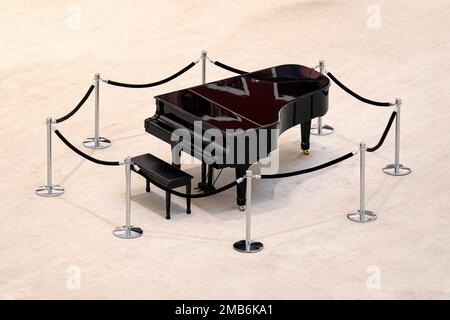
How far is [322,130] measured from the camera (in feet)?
51.6

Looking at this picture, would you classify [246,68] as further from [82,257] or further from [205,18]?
[82,257]

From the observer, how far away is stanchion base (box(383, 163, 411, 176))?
14438mm

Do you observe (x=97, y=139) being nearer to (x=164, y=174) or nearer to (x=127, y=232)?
(x=164, y=174)

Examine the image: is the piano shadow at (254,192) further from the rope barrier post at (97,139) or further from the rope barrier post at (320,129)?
the rope barrier post at (97,139)

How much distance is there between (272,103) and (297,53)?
4.55 meters

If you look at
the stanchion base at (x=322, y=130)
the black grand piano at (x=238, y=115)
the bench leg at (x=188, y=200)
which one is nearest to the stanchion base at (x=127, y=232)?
the bench leg at (x=188, y=200)

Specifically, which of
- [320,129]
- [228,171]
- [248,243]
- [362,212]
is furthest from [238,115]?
[320,129]

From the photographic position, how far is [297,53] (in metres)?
18.2

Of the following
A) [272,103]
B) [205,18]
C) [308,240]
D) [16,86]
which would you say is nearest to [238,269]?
[308,240]

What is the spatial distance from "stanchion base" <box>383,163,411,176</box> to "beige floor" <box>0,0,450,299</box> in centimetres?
11

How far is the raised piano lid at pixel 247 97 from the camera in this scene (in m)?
13.3

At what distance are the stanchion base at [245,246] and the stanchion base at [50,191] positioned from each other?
2.34 metres

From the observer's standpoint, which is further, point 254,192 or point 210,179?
point 254,192

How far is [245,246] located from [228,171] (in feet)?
6.88
